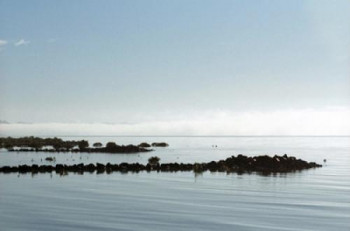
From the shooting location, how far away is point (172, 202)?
33.8 meters

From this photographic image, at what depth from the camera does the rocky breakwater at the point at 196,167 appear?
189ft

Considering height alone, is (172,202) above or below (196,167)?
below

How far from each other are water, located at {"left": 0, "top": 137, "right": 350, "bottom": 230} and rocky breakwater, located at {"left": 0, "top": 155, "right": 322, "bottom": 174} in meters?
4.58

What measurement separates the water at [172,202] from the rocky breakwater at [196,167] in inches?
180

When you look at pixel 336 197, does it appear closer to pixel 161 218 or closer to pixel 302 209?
pixel 302 209

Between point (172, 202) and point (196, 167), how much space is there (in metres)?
28.2

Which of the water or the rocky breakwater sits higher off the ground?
the rocky breakwater

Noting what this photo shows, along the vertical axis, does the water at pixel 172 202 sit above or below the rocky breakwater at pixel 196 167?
below

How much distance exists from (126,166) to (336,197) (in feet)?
100

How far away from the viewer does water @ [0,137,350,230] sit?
25766 millimetres

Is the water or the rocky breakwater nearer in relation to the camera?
the water

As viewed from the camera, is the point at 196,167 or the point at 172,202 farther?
the point at 196,167

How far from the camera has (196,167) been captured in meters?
61.8

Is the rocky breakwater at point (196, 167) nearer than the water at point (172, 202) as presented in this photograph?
No
